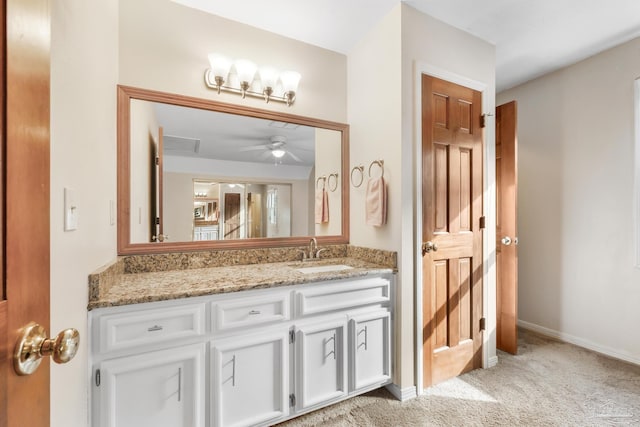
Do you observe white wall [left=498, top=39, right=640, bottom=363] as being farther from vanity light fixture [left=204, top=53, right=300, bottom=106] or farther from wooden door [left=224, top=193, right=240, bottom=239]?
wooden door [left=224, top=193, right=240, bottom=239]

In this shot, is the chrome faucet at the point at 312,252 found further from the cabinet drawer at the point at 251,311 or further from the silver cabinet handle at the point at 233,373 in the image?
the silver cabinet handle at the point at 233,373

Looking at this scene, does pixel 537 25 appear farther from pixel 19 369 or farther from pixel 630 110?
pixel 19 369

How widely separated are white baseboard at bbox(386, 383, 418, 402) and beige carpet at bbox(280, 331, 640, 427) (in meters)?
0.03

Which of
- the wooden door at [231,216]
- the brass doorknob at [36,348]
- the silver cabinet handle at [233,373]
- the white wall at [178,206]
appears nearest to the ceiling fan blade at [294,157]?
the wooden door at [231,216]

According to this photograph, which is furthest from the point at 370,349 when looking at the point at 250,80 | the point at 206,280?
the point at 250,80

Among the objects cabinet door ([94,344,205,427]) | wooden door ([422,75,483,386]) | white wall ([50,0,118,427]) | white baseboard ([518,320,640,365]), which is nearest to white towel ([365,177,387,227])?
wooden door ([422,75,483,386])

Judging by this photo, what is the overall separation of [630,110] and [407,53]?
6.35 ft

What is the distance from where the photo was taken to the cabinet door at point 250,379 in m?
1.43

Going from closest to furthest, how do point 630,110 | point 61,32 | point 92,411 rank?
point 61,32, point 92,411, point 630,110

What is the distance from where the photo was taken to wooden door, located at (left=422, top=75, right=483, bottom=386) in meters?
2.01

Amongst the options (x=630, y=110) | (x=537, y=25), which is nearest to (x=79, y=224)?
(x=537, y=25)

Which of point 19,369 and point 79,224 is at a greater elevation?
point 79,224

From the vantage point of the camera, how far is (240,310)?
4.86ft

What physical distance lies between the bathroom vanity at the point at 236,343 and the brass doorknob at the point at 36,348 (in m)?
0.81
